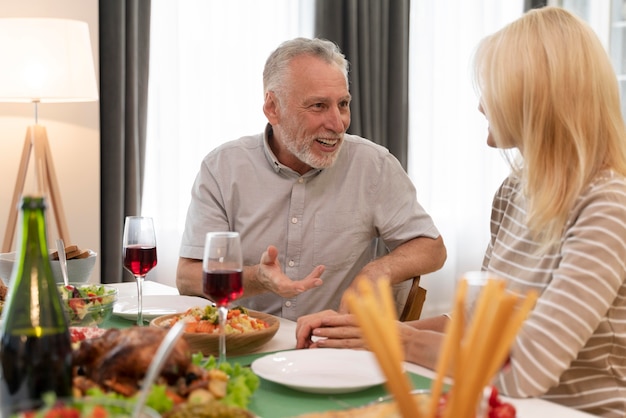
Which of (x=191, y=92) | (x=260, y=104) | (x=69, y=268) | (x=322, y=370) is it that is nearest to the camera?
(x=322, y=370)

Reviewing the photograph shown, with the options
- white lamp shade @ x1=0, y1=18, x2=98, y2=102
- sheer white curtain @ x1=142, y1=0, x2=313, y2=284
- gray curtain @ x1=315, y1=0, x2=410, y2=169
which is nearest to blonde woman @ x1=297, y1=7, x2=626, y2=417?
white lamp shade @ x1=0, y1=18, x2=98, y2=102

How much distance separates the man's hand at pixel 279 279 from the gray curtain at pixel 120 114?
1.93 meters

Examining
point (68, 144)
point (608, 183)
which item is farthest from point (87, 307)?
point (68, 144)

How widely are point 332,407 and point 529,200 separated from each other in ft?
1.99

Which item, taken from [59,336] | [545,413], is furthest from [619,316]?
[59,336]

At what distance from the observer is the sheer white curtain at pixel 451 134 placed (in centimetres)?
510

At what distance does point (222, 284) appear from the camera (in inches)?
56.7

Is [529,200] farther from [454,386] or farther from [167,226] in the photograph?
[167,226]

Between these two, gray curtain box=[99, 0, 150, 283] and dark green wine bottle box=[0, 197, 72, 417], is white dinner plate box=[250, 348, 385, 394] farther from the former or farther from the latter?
gray curtain box=[99, 0, 150, 283]

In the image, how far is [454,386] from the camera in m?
0.88

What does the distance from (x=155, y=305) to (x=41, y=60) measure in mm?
1509

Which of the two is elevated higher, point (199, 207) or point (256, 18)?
point (256, 18)

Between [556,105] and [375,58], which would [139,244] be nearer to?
[556,105]

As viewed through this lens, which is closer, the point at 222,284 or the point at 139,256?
the point at 222,284
